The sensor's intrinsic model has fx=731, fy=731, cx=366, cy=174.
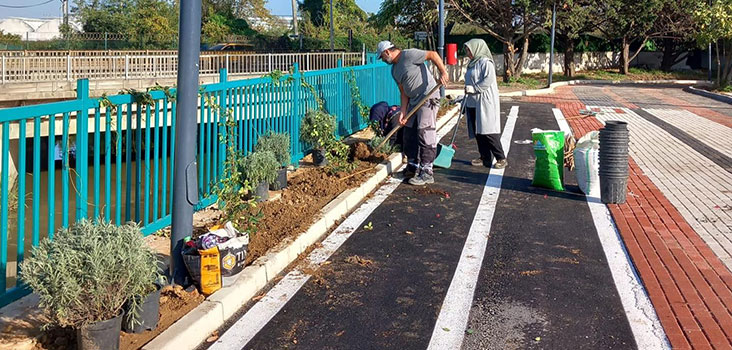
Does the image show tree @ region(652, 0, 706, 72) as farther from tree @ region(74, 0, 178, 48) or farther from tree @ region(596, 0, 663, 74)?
tree @ region(74, 0, 178, 48)

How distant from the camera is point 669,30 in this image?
43.3 m

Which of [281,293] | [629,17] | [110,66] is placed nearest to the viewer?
[281,293]

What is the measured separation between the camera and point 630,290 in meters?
5.62

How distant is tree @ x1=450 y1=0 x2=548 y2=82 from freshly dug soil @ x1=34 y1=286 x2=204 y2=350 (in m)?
32.8

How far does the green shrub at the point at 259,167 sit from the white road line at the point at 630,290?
3505 millimetres

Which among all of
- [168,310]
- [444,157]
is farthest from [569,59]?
[168,310]

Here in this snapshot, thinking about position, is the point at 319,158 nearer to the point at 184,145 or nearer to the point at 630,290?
the point at 184,145

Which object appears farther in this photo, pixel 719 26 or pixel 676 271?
pixel 719 26

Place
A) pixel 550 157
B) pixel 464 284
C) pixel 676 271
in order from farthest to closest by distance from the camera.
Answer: pixel 550 157 → pixel 676 271 → pixel 464 284

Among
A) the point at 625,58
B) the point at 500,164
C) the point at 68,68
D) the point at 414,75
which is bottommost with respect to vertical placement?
the point at 500,164

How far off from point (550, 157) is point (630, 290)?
3.65m

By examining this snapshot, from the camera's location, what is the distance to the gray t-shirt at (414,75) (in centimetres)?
944

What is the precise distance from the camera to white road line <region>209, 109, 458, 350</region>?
4.72 metres

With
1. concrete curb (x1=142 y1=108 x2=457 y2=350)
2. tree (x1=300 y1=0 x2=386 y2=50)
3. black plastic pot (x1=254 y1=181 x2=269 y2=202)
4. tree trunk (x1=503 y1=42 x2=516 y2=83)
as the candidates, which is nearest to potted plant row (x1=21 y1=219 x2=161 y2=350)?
concrete curb (x1=142 y1=108 x2=457 y2=350)
